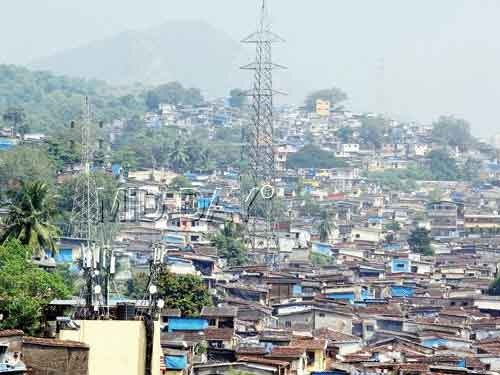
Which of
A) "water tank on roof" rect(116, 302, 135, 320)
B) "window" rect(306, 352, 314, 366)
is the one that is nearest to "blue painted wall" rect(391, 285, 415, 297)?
"window" rect(306, 352, 314, 366)

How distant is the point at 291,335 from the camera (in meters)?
39.8

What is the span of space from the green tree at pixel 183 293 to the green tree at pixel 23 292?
11022 millimetres

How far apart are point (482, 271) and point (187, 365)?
42.5m

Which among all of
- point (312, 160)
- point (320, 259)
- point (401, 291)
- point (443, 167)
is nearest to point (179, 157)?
point (312, 160)

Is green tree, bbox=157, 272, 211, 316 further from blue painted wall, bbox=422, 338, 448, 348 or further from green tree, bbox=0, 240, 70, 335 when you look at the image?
green tree, bbox=0, 240, 70, 335

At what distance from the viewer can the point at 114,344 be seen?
65.9 ft

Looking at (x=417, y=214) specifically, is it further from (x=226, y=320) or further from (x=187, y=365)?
A: (x=187, y=365)

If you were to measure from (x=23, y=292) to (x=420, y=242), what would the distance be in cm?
5707

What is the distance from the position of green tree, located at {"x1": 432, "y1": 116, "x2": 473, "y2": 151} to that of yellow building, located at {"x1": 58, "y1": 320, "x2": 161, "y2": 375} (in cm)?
12336

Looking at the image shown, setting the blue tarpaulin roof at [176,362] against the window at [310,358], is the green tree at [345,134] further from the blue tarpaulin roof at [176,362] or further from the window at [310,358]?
the blue tarpaulin roof at [176,362]

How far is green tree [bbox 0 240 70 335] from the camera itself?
25.1m

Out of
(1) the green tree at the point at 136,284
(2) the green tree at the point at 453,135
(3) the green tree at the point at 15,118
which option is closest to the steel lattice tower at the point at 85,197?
(1) the green tree at the point at 136,284

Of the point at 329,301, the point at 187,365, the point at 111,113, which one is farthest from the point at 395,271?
the point at 111,113

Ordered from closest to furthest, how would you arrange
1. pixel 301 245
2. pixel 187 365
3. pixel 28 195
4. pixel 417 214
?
pixel 187 365, pixel 28 195, pixel 301 245, pixel 417 214
